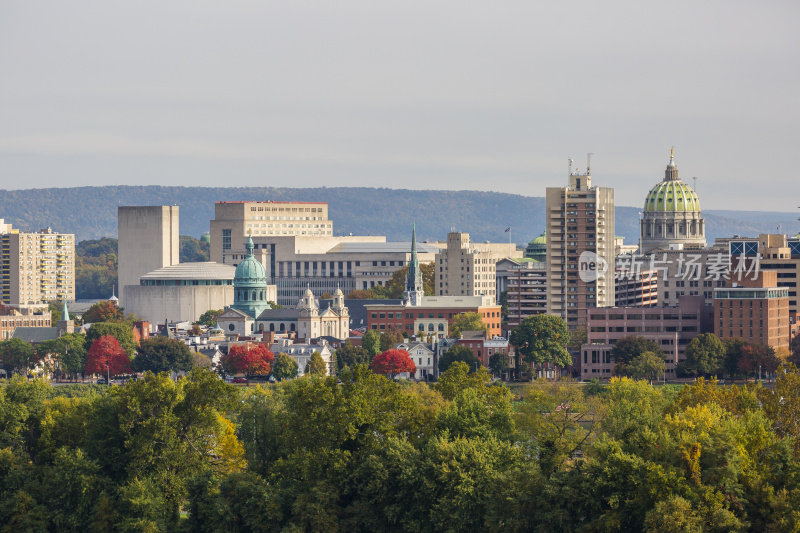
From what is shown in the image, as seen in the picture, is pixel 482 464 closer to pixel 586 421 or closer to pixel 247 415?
pixel 247 415

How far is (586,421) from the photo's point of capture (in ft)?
510

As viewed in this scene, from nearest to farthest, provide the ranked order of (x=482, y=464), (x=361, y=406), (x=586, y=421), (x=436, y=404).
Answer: (x=482, y=464), (x=361, y=406), (x=436, y=404), (x=586, y=421)

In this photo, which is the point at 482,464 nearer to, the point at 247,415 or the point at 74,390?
the point at 247,415

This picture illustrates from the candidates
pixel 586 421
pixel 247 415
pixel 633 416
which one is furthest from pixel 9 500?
pixel 586 421

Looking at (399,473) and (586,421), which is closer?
(399,473)

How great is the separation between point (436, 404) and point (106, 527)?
23756 millimetres

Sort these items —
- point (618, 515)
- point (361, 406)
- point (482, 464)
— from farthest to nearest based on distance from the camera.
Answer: point (361, 406)
point (482, 464)
point (618, 515)

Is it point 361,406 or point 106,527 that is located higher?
point 361,406

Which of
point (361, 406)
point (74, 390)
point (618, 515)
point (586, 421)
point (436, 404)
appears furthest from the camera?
point (74, 390)

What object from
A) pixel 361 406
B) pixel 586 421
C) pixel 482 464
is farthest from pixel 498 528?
pixel 586 421

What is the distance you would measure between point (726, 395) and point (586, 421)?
42.8 m

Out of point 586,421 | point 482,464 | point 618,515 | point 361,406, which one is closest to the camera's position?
point 618,515

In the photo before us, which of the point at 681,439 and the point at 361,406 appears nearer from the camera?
the point at 681,439

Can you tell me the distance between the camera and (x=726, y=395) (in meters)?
113
